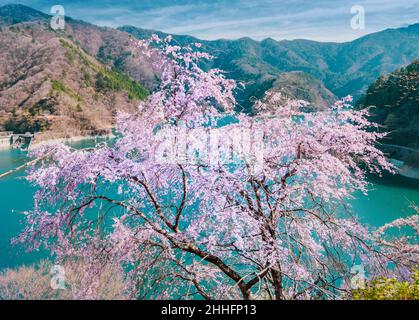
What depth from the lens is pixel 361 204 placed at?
17.3 m

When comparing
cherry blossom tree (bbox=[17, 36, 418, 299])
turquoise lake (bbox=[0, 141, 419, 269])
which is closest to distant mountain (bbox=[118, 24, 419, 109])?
turquoise lake (bbox=[0, 141, 419, 269])

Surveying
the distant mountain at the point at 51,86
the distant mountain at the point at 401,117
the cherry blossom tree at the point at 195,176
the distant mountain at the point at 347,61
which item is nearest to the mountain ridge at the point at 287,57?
the distant mountain at the point at 347,61

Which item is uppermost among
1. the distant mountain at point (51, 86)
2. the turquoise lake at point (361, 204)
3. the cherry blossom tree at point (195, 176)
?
the distant mountain at point (51, 86)

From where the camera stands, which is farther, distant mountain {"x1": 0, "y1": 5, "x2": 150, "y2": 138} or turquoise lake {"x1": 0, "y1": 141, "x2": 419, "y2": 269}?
distant mountain {"x1": 0, "y1": 5, "x2": 150, "y2": 138}

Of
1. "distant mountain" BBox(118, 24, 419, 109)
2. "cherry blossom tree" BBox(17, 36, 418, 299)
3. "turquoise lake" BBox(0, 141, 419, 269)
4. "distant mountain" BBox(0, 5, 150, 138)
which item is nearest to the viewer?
"cherry blossom tree" BBox(17, 36, 418, 299)

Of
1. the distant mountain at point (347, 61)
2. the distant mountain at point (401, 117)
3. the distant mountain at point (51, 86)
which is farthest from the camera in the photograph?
the distant mountain at point (51, 86)

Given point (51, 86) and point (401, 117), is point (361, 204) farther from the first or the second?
point (51, 86)

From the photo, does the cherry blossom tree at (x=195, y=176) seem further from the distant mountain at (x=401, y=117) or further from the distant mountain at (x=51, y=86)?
the distant mountain at (x=51, y=86)

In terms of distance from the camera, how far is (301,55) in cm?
9575

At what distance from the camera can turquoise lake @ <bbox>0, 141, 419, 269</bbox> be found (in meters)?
13.1

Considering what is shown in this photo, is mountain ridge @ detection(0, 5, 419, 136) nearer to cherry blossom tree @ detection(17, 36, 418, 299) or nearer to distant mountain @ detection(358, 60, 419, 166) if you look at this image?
cherry blossom tree @ detection(17, 36, 418, 299)

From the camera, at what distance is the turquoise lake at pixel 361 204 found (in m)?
13.1

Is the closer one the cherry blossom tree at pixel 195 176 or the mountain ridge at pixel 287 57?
the cherry blossom tree at pixel 195 176
